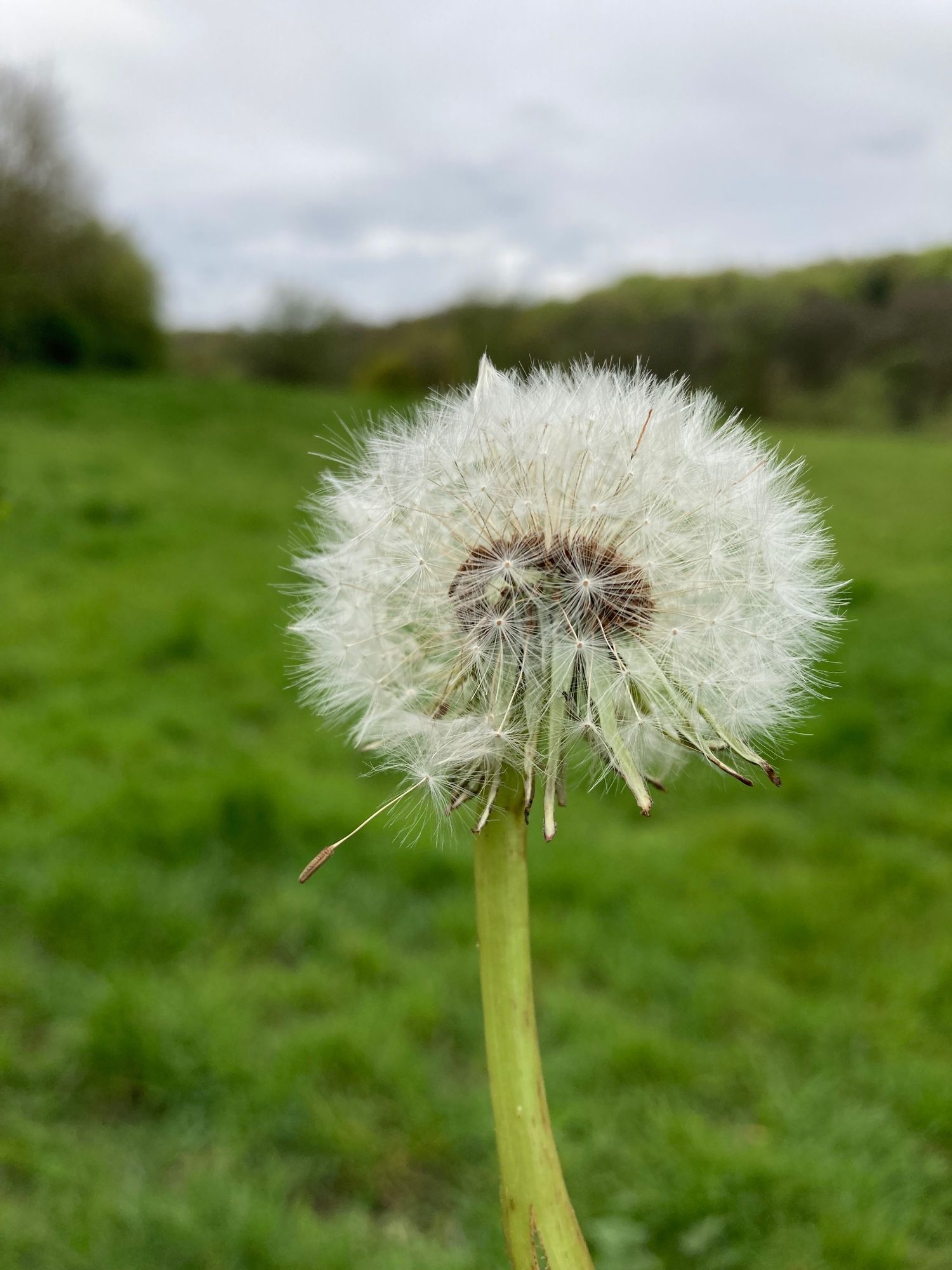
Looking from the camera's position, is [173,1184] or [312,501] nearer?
[312,501]

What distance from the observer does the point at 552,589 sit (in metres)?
1.10

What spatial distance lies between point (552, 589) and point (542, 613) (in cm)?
4

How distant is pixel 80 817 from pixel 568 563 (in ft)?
12.8

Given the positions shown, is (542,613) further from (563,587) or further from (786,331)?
(786,331)

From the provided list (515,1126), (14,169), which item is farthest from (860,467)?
(14,169)

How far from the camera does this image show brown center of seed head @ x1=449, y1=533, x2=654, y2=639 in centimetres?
108

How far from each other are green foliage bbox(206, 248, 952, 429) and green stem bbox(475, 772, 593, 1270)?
14.2 feet

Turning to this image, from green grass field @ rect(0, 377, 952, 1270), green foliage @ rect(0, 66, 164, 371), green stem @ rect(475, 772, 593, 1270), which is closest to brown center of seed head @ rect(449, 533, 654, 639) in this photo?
green stem @ rect(475, 772, 593, 1270)

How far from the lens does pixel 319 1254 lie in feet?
8.16

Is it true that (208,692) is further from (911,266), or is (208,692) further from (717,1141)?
(911,266)

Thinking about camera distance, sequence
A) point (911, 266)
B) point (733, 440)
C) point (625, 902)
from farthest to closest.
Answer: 1. point (911, 266)
2. point (625, 902)
3. point (733, 440)

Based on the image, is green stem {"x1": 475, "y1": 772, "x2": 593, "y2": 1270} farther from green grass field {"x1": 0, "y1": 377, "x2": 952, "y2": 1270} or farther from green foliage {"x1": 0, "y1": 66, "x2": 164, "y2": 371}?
green foliage {"x1": 0, "y1": 66, "x2": 164, "y2": 371}

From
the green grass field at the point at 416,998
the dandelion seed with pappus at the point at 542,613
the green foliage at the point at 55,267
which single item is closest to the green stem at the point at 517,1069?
the dandelion seed with pappus at the point at 542,613

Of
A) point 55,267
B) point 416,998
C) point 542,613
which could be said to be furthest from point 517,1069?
point 55,267
